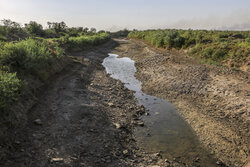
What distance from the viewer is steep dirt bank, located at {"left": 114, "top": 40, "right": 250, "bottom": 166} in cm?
957

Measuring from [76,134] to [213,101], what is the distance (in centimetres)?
1154

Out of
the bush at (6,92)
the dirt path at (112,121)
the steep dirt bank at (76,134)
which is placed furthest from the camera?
the bush at (6,92)

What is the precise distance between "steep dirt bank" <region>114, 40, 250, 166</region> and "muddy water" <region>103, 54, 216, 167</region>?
2.19ft

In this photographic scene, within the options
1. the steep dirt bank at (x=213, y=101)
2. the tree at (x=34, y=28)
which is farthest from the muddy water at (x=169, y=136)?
the tree at (x=34, y=28)

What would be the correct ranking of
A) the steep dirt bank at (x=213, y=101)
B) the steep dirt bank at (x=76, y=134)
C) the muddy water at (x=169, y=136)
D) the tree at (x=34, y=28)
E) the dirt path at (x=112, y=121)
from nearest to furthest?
the steep dirt bank at (x=76, y=134) → the dirt path at (x=112, y=121) → the muddy water at (x=169, y=136) → the steep dirt bank at (x=213, y=101) → the tree at (x=34, y=28)

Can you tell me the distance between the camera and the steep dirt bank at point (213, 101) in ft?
31.4

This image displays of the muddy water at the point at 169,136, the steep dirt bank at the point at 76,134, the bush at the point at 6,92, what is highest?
the bush at the point at 6,92

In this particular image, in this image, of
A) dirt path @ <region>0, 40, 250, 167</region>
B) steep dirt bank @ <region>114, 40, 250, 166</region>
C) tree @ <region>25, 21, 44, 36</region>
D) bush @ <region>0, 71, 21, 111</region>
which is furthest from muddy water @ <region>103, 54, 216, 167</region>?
tree @ <region>25, 21, 44, 36</region>

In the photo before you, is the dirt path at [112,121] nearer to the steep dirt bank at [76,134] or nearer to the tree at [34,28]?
the steep dirt bank at [76,134]

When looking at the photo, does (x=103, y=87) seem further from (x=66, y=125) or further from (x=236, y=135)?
(x=236, y=135)

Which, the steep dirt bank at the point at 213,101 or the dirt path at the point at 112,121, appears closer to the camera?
the dirt path at the point at 112,121

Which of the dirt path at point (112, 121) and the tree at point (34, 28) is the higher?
the tree at point (34, 28)

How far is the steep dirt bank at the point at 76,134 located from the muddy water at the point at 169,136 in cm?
72

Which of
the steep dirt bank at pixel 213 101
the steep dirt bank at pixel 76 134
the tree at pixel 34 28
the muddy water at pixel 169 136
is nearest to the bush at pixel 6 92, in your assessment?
the steep dirt bank at pixel 76 134
